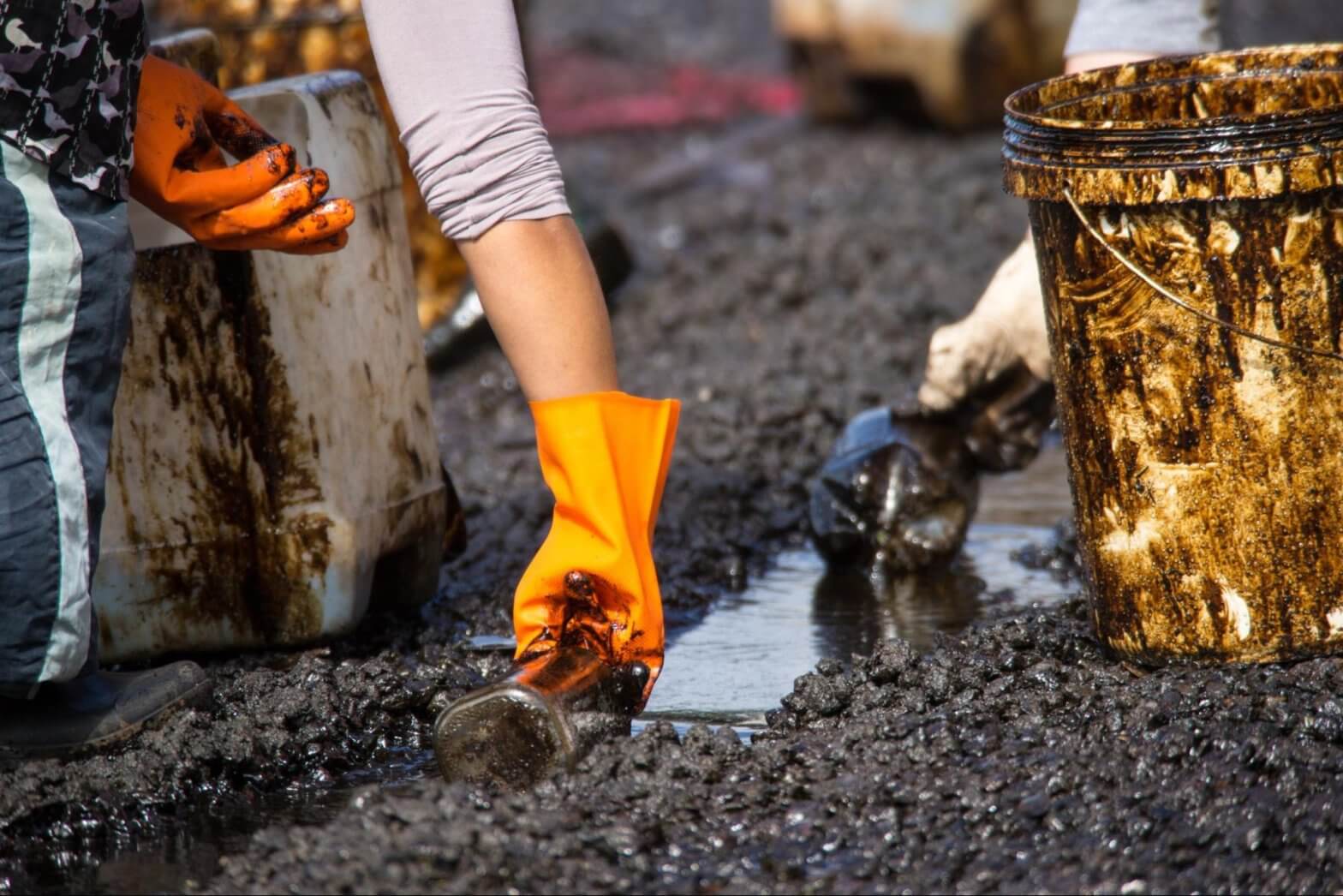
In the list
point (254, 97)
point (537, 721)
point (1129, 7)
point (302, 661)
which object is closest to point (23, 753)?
point (302, 661)

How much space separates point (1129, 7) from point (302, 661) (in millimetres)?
2022

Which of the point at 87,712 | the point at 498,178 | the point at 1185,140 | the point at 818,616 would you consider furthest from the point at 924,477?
the point at 87,712

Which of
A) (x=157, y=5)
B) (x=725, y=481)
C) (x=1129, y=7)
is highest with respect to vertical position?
(x=157, y=5)

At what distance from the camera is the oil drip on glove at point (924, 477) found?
3.67 metres

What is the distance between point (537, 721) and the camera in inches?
94.0

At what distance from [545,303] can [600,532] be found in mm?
355

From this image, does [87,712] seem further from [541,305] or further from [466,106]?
[466,106]

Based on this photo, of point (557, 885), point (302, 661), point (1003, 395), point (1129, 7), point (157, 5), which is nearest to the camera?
point (557, 885)

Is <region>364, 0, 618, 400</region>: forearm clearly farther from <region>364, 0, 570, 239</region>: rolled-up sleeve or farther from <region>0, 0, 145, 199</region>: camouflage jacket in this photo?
<region>0, 0, 145, 199</region>: camouflage jacket

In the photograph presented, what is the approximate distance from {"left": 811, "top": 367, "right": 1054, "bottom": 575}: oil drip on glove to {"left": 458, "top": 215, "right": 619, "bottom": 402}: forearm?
1260 millimetres

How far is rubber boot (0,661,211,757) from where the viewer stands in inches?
99.7

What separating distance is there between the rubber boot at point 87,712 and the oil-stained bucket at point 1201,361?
4.95ft

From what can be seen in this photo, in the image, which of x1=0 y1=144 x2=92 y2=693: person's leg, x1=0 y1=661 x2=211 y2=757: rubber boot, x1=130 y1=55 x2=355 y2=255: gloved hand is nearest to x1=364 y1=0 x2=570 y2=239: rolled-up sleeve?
x1=130 y1=55 x2=355 y2=255: gloved hand

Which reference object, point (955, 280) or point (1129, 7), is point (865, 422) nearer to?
point (1129, 7)
